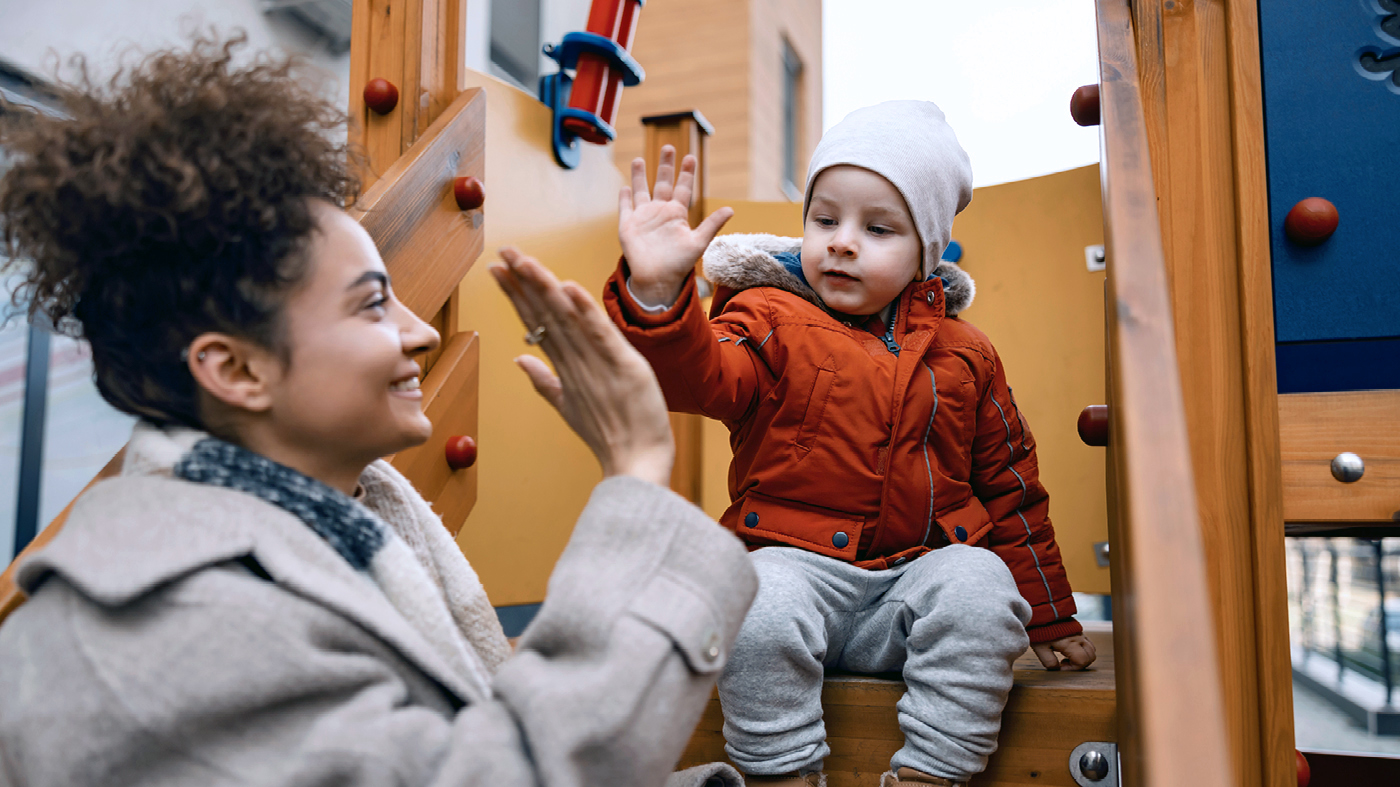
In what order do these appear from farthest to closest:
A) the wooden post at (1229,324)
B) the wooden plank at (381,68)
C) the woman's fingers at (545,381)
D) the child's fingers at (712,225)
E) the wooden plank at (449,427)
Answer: the wooden plank at (381,68) < the wooden plank at (449,427) < the wooden post at (1229,324) < the child's fingers at (712,225) < the woman's fingers at (545,381)

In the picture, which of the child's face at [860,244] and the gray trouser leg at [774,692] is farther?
the child's face at [860,244]

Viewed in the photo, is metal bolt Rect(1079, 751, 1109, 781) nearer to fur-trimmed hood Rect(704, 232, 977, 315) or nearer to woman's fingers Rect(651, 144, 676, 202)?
fur-trimmed hood Rect(704, 232, 977, 315)

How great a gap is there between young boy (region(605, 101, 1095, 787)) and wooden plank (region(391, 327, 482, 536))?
0.55 meters

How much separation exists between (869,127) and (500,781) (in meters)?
1.27

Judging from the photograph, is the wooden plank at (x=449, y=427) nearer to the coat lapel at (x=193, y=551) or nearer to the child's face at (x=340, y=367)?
the child's face at (x=340, y=367)

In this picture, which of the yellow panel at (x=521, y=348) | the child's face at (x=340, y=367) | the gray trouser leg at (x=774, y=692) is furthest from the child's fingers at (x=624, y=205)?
the yellow panel at (x=521, y=348)

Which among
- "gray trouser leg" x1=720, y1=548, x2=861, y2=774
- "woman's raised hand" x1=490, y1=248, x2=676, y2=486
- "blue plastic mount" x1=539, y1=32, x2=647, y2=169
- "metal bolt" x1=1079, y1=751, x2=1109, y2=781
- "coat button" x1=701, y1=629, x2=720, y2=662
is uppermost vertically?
"blue plastic mount" x1=539, y1=32, x2=647, y2=169

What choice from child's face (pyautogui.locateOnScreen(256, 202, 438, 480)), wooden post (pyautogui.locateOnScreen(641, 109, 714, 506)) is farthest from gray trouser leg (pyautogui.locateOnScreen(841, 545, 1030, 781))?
wooden post (pyautogui.locateOnScreen(641, 109, 714, 506))

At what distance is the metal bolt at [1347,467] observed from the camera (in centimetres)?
125

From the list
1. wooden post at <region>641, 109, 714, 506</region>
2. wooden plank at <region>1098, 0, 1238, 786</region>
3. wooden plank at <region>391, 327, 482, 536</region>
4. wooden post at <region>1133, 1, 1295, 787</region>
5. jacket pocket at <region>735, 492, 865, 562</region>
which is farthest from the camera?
wooden post at <region>641, 109, 714, 506</region>

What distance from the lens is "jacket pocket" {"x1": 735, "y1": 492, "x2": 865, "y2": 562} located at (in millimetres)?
1421

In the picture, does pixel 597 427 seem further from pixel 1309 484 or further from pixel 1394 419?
pixel 1394 419

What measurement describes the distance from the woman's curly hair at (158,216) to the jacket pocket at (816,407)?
0.86 m

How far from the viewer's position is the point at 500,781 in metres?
0.65
